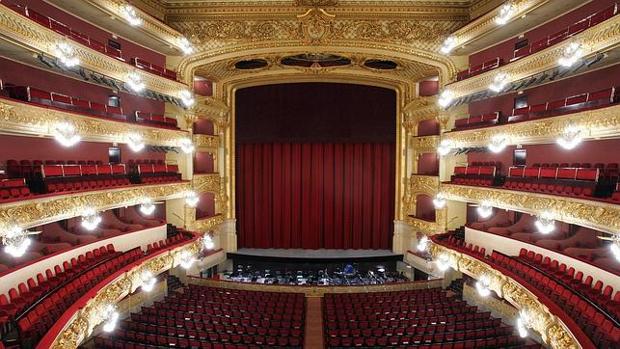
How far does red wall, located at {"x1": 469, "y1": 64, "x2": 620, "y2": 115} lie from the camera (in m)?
10.3

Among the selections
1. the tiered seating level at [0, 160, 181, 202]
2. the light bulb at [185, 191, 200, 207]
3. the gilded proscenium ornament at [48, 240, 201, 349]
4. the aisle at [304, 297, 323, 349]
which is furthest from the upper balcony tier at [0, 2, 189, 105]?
the aisle at [304, 297, 323, 349]

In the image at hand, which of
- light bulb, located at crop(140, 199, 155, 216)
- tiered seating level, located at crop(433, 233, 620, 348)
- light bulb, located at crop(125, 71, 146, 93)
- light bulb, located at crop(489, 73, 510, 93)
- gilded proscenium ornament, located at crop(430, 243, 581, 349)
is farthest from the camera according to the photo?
light bulb, located at crop(140, 199, 155, 216)

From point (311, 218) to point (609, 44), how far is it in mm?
13292

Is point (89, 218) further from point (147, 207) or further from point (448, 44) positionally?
point (448, 44)

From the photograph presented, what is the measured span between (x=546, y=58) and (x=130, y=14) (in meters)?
12.8

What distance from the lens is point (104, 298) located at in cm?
884

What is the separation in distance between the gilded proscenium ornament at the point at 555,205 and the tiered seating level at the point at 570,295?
4.21 feet

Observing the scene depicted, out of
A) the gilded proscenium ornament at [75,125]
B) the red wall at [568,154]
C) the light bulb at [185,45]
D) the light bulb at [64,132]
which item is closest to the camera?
the gilded proscenium ornament at [75,125]

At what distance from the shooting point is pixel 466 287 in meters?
13.1

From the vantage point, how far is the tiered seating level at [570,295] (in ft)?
22.1

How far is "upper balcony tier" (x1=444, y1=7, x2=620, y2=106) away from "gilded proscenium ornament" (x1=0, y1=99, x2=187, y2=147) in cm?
1132

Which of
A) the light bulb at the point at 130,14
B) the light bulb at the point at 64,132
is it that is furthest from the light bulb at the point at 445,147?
the light bulb at the point at 64,132

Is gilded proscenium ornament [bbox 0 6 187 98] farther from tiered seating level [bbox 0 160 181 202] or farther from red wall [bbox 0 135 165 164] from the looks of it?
tiered seating level [bbox 0 160 181 202]

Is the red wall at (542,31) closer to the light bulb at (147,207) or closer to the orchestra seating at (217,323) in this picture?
the orchestra seating at (217,323)
